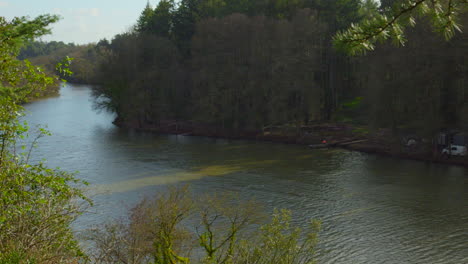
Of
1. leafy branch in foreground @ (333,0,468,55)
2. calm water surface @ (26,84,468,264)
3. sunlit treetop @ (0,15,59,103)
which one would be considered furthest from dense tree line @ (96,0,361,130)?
leafy branch in foreground @ (333,0,468,55)

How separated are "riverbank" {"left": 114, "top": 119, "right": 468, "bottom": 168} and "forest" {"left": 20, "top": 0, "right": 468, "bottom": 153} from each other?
69cm

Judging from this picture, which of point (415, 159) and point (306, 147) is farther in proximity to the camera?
point (306, 147)

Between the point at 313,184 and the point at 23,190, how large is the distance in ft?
84.1

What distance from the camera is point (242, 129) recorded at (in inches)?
2197

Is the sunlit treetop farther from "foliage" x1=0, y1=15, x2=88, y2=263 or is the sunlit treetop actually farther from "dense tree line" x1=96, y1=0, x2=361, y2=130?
"dense tree line" x1=96, y1=0, x2=361, y2=130

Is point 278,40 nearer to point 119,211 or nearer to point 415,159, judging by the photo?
point 415,159

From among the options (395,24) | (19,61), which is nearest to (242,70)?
(19,61)

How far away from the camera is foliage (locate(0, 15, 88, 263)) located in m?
9.76

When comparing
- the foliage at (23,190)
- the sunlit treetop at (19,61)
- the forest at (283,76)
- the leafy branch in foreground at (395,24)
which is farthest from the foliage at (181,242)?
the forest at (283,76)

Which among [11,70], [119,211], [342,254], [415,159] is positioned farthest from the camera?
[415,159]

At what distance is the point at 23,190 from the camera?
10.5m

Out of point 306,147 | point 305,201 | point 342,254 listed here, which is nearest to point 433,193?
point 305,201

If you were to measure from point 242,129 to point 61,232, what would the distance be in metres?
45.0

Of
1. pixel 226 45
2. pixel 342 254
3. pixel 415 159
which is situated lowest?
pixel 342 254
